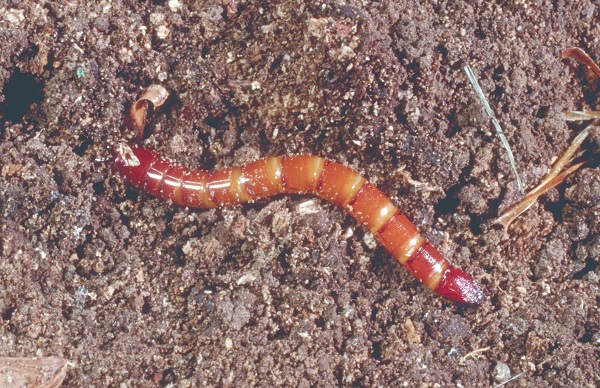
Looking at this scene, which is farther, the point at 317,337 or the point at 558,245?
the point at 558,245

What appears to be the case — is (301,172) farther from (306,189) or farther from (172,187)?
(172,187)

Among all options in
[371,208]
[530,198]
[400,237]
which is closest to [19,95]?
[371,208]

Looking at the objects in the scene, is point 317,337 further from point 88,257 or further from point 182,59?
point 182,59

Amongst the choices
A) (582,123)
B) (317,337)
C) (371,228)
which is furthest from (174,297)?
(582,123)

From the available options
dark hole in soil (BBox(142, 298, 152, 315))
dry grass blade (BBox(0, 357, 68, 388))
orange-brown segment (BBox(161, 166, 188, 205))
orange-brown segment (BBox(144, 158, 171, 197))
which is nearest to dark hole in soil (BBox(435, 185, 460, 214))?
orange-brown segment (BBox(161, 166, 188, 205))

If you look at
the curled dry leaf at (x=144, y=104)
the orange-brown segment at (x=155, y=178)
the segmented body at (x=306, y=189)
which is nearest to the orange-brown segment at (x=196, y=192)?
the segmented body at (x=306, y=189)

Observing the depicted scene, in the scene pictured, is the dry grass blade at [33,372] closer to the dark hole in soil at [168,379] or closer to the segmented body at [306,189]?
the dark hole in soil at [168,379]
